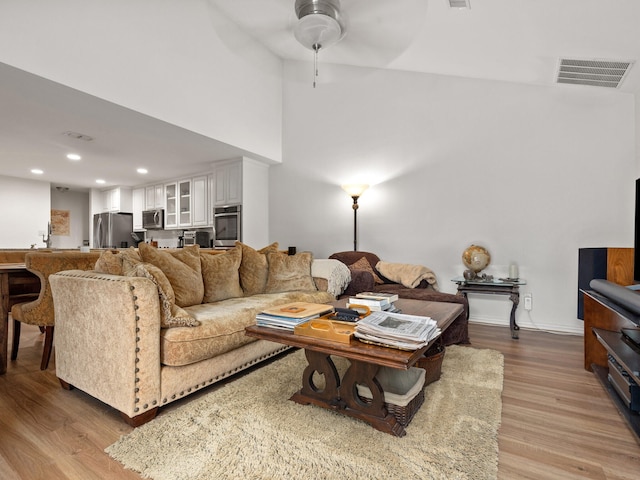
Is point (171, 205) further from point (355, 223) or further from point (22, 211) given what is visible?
point (355, 223)

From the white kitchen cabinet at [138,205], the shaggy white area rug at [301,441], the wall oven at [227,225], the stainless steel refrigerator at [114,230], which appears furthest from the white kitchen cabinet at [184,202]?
the shaggy white area rug at [301,441]

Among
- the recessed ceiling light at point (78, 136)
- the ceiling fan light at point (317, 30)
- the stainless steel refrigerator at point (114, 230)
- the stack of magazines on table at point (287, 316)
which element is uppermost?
the ceiling fan light at point (317, 30)

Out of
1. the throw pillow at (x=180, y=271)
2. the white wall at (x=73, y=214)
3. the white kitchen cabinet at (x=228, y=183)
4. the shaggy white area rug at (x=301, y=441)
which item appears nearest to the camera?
the shaggy white area rug at (x=301, y=441)

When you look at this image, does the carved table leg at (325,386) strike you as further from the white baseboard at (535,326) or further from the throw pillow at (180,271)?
the white baseboard at (535,326)

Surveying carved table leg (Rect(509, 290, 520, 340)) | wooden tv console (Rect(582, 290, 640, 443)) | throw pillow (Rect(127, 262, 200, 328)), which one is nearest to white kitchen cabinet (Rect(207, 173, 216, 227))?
throw pillow (Rect(127, 262, 200, 328))

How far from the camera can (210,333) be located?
1810 millimetres

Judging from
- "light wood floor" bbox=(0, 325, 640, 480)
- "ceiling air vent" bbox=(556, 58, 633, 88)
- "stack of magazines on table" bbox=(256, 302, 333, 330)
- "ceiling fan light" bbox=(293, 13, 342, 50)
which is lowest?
"light wood floor" bbox=(0, 325, 640, 480)

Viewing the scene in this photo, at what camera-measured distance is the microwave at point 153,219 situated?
20.2 ft

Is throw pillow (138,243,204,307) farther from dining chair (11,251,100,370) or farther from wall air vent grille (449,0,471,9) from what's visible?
wall air vent grille (449,0,471,9)

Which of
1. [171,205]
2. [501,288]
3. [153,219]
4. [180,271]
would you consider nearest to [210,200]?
[171,205]

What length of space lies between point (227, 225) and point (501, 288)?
3621 millimetres

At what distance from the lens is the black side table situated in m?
3.04

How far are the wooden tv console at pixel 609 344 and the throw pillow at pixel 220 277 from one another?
7.85 feet

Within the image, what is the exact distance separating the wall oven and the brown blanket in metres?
2.19
